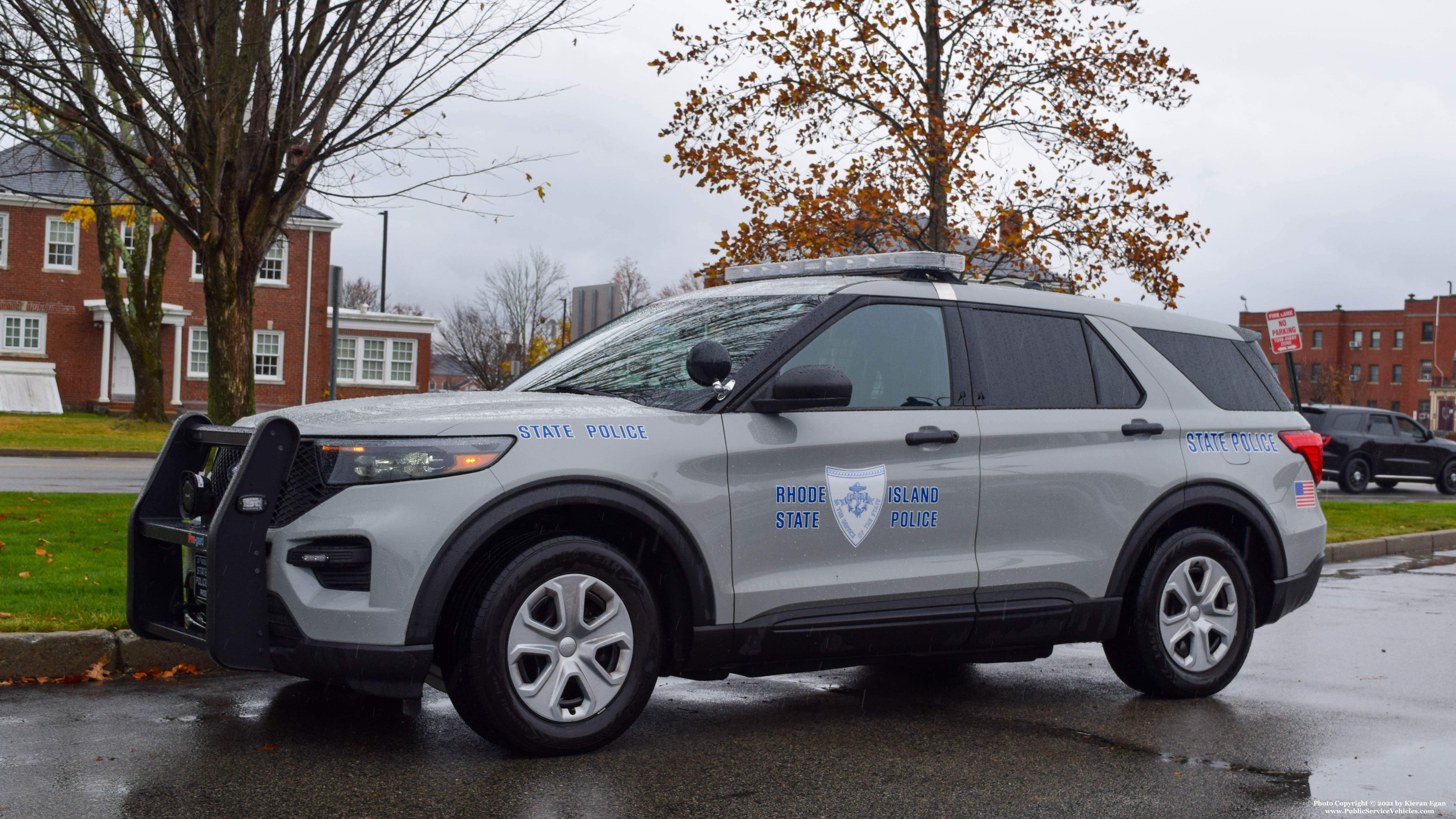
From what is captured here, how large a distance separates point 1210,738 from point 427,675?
303cm

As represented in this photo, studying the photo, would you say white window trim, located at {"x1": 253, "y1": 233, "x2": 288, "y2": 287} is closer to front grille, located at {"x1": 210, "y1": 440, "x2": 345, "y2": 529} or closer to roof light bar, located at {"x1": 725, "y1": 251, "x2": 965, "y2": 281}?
roof light bar, located at {"x1": 725, "y1": 251, "x2": 965, "y2": 281}

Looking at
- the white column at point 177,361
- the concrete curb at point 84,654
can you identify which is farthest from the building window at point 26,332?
the concrete curb at point 84,654

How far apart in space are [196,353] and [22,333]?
15.9 feet

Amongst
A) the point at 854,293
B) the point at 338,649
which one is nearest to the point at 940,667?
the point at 854,293

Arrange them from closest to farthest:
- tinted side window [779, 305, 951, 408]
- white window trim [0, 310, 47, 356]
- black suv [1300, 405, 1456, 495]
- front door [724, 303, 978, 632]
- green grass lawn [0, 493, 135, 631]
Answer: front door [724, 303, 978, 632] → tinted side window [779, 305, 951, 408] → green grass lawn [0, 493, 135, 631] → black suv [1300, 405, 1456, 495] → white window trim [0, 310, 47, 356]

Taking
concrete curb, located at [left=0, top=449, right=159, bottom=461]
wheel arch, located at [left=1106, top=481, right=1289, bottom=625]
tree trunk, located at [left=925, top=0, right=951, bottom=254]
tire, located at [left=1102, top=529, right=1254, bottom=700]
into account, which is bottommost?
concrete curb, located at [left=0, top=449, right=159, bottom=461]

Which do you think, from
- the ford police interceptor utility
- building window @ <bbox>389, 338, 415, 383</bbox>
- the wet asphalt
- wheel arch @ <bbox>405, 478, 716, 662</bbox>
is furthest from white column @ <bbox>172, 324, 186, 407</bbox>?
wheel arch @ <bbox>405, 478, 716, 662</bbox>

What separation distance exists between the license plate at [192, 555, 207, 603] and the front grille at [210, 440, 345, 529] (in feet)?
1.22

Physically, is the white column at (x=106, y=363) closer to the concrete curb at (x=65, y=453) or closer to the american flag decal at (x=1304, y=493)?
the concrete curb at (x=65, y=453)

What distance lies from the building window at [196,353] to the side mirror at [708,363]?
40291 millimetres

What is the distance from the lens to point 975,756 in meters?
4.91

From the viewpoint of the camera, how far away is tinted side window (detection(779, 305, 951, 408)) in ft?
17.5

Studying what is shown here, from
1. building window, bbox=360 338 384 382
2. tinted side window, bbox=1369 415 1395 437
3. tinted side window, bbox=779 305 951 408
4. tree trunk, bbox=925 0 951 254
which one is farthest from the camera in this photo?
building window, bbox=360 338 384 382

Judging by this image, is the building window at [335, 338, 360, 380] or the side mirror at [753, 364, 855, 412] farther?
the building window at [335, 338, 360, 380]
